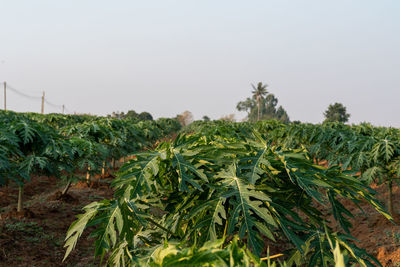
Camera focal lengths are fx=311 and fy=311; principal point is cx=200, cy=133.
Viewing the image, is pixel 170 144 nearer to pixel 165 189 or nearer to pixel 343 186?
pixel 165 189

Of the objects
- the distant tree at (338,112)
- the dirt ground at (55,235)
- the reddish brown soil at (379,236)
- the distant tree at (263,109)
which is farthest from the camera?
the distant tree at (263,109)

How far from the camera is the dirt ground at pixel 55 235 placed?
4762 mm

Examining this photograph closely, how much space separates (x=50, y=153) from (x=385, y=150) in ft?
18.1

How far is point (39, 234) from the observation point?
5652 mm

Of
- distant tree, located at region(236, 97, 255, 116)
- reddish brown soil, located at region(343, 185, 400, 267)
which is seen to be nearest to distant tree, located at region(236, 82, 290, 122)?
→ distant tree, located at region(236, 97, 255, 116)

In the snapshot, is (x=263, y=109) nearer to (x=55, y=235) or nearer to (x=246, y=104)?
(x=246, y=104)

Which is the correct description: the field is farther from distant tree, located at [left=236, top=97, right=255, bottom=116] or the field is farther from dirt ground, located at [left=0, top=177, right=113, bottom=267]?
distant tree, located at [left=236, top=97, right=255, bottom=116]

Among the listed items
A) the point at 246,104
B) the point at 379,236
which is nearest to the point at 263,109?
the point at 246,104

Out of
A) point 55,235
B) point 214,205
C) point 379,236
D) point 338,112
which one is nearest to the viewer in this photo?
point 214,205

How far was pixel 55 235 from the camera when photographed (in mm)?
5770

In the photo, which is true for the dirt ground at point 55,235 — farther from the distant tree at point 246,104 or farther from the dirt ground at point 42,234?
the distant tree at point 246,104

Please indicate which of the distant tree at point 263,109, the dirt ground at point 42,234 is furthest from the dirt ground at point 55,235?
the distant tree at point 263,109

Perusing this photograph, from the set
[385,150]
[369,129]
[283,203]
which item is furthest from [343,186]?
[369,129]

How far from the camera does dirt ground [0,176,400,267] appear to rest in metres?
4.76
